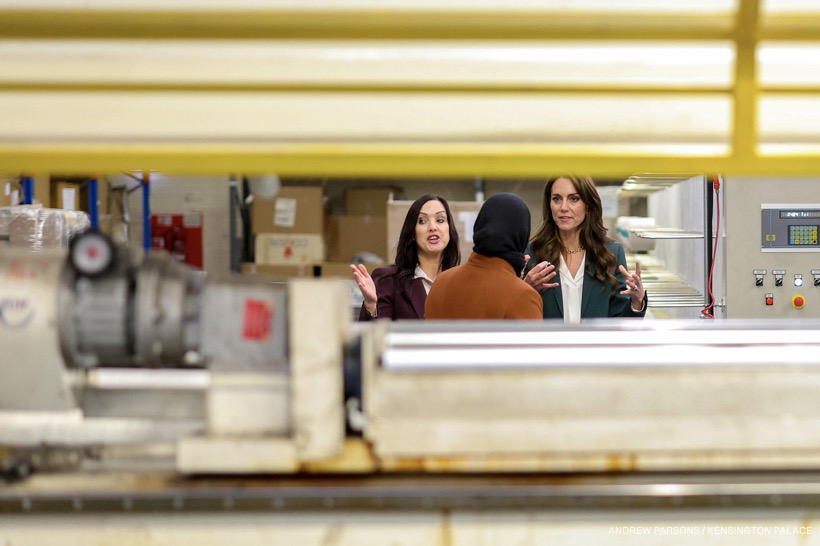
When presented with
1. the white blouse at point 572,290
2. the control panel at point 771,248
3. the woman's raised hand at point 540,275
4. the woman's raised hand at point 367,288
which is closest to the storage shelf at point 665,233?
the control panel at point 771,248

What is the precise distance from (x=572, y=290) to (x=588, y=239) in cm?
22

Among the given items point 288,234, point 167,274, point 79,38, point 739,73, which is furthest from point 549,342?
point 288,234

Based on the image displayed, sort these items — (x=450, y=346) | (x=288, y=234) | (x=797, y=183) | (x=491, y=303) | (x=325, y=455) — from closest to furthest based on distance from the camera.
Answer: (x=325, y=455), (x=450, y=346), (x=491, y=303), (x=797, y=183), (x=288, y=234)

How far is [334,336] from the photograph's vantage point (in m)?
1.12

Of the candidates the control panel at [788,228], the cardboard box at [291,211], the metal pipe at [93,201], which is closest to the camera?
the control panel at [788,228]

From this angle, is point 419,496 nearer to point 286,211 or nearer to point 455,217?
point 455,217

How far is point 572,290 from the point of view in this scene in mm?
2773

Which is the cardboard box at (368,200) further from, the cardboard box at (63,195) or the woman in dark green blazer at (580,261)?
the woman in dark green blazer at (580,261)

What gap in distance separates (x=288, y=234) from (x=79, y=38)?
4.02 m

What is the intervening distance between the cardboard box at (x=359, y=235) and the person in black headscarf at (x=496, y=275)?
308cm

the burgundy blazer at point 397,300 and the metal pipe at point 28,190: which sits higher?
the metal pipe at point 28,190

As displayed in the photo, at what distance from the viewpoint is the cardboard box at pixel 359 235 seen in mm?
5250

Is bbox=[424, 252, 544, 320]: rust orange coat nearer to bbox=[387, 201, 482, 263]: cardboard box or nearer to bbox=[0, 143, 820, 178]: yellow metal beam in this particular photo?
bbox=[0, 143, 820, 178]: yellow metal beam

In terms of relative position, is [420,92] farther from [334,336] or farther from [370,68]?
[334,336]
